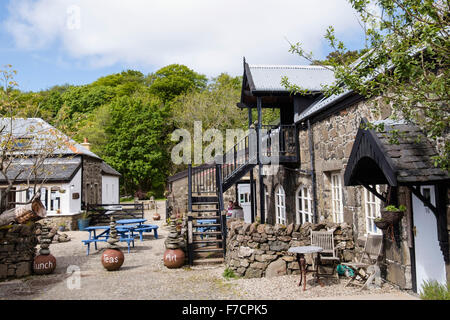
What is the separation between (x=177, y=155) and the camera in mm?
35375

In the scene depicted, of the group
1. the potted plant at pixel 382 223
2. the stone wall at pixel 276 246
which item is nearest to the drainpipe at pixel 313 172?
the stone wall at pixel 276 246

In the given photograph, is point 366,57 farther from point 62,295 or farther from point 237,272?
point 62,295

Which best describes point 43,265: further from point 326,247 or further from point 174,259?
point 326,247

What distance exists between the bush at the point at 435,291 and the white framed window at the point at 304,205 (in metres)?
4.97

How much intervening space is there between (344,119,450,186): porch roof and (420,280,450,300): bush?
5.18 ft

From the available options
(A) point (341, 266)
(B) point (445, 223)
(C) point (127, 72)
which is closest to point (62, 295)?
(A) point (341, 266)

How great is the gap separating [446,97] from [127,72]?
55318mm

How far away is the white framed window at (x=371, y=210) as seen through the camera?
7348 mm

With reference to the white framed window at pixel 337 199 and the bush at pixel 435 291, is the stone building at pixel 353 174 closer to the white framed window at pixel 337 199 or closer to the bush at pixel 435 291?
the white framed window at pixel 337 199

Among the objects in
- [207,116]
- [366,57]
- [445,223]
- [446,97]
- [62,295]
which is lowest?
[62,295]

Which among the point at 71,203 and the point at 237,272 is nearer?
the point at 237,272

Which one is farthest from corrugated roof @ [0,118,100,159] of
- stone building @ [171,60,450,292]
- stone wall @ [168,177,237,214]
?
stone wall @ [168,177,237,214]

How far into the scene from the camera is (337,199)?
355 inches

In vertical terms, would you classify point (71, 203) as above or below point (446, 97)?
below
